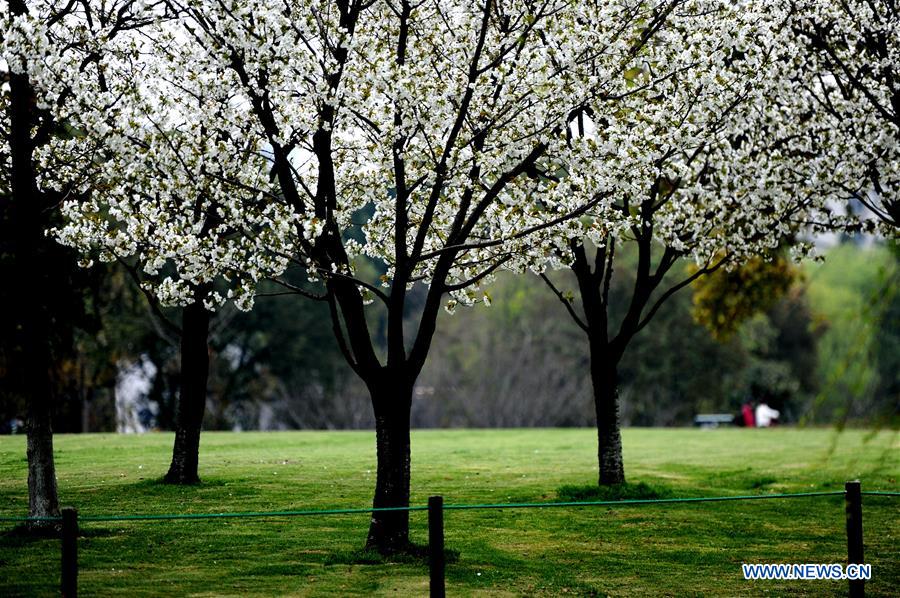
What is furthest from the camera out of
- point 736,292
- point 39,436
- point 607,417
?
point 736,292

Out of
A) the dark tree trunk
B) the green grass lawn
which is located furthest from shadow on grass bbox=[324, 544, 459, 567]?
the dark tree trunk

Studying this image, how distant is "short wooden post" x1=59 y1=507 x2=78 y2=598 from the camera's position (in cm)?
975

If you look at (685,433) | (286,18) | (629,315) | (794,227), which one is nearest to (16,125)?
(286,18)

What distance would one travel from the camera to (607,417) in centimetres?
1931

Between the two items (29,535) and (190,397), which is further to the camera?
(190,397)

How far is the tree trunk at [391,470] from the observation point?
13.3 meters

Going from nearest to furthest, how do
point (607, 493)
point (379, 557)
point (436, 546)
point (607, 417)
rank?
point (436, 546) → point (379, 557) → point (607, 493) → point (607, 417)

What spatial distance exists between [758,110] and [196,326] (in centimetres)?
1085

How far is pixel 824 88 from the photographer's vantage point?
19.7 m

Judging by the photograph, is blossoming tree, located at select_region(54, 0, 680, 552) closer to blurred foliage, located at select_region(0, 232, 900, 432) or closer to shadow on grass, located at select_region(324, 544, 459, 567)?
shadow on grass, located at select_region(324, 544, 459, 567)

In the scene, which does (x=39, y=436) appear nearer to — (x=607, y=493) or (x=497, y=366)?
(x=607, y=493)

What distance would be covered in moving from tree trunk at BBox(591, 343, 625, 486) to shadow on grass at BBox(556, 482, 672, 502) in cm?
30

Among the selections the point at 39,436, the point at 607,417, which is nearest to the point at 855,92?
the point at 607,417

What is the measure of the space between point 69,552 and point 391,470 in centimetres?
440
